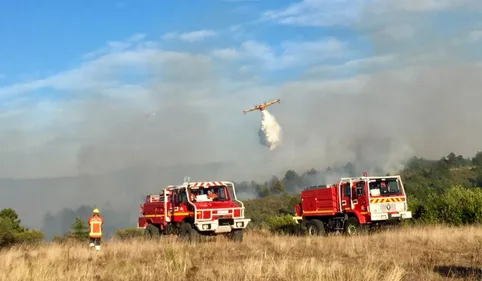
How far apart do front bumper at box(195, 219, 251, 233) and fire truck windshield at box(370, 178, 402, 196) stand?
5592mm

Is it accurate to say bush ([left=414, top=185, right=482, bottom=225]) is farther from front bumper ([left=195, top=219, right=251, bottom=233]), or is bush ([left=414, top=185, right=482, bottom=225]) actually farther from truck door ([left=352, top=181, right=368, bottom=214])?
front bumper ([left=195, top=219, right=251, bottom=233])

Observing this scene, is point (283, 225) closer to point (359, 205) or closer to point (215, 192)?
point (359, 205)

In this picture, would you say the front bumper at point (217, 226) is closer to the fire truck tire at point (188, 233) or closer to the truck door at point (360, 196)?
the fire truck tire at point (188, 233)

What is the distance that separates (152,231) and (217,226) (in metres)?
4.27

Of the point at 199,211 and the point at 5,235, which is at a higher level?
the point at 199,211

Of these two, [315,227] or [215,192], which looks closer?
[215,192]

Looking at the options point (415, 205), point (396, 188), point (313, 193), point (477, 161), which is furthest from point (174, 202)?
point (477, 161)

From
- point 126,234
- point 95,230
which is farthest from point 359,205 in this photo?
point 126,234

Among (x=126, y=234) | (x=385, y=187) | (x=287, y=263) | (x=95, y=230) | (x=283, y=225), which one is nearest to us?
(x=287, y=263)

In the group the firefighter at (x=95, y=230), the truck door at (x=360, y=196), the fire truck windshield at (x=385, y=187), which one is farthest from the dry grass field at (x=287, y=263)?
the fire truck windshield at (x=385, y=187)

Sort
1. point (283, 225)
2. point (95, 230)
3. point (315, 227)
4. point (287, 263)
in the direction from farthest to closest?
point (283, 225) → point (315, 227) → point (95, 230) → point (287, 263)

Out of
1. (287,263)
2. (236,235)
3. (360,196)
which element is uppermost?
(360,196)

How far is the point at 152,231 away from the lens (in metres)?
24.6

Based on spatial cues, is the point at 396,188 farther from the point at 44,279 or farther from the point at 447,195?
the point at 44,279
